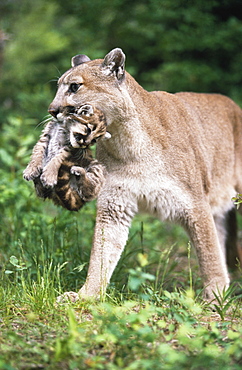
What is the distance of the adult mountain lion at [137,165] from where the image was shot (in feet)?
14.4

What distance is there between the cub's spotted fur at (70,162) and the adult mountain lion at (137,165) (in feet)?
0.64

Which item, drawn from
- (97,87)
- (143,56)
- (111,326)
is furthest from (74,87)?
(143,56)

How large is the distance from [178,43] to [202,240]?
203 inches

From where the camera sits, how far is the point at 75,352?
2939 millimetres

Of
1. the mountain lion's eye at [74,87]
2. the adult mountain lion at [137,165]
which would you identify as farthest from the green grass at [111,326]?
the mountain lion's eye at [74,87]

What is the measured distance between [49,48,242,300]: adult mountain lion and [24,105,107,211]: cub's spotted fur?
0.64 ft

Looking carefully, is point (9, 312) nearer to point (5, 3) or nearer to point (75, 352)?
point (75, 352)

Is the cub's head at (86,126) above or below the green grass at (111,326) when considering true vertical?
above

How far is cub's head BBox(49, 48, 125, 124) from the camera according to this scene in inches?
168

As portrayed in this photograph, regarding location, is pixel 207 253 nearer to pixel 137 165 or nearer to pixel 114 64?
pixel 137 165

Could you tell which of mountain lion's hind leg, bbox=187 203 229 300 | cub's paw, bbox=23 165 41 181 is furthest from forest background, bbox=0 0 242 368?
cub's paw, bbox=23 165 41 181

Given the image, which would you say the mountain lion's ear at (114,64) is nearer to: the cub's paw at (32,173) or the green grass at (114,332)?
the cub's paw at (32,173)

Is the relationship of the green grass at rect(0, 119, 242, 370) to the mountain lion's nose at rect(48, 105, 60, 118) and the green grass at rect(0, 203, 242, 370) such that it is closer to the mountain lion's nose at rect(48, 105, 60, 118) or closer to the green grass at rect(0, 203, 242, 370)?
the green grass at rect(0, 203, 242, 370)

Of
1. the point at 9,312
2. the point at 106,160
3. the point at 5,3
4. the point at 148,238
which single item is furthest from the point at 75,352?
the point at 5,3
